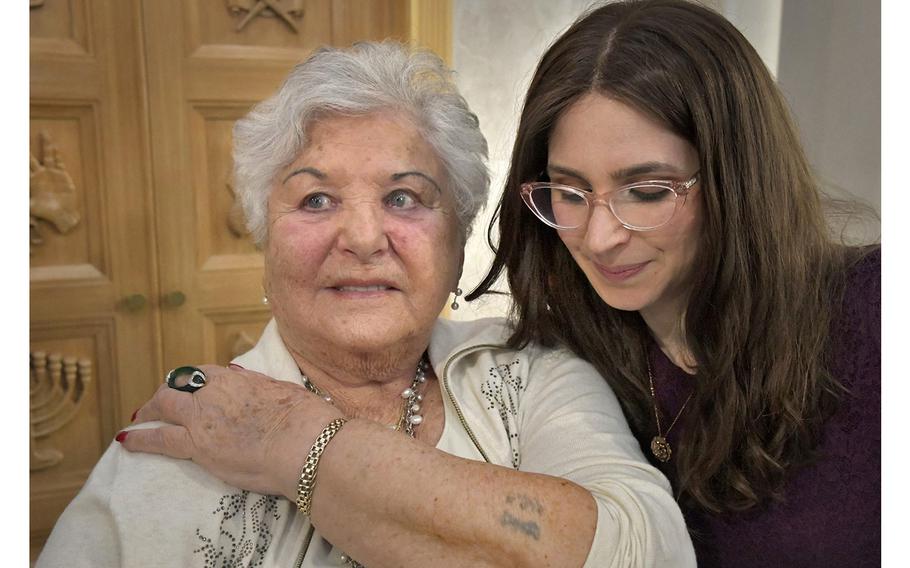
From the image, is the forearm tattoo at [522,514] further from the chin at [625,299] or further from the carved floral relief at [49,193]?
the carved floral relief at [49,193]

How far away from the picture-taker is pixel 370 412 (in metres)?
1.54

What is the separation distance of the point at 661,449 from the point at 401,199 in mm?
655

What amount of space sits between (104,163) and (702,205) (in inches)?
96.0

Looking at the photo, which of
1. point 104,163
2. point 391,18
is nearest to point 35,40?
point 104,163

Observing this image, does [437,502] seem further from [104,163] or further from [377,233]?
[104,163]

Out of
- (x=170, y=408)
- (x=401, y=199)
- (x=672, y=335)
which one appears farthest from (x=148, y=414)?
(x=672, y=335)

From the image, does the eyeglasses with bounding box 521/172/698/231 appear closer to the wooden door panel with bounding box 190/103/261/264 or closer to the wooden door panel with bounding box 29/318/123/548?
the wooden door panel with bounding box 190/103/261/264

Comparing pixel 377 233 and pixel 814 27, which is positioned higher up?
pixel 814 27

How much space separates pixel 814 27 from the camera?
120 inches

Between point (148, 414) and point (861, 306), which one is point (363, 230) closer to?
point (148, 414)

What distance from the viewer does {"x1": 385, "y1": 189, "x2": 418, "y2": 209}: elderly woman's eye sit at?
57.5 inches

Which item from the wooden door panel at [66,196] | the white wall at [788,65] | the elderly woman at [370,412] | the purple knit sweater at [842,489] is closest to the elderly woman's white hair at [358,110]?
the elderly woman at [370,412]

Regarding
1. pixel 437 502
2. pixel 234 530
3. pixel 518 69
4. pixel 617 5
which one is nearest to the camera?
pixel 437 502

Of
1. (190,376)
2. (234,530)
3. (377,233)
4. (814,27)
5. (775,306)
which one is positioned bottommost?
(234,530)
